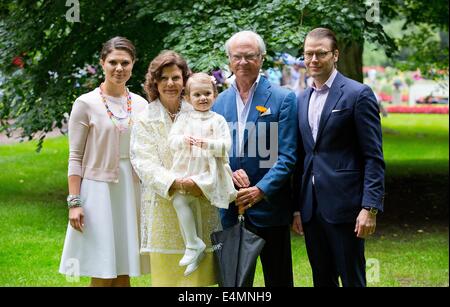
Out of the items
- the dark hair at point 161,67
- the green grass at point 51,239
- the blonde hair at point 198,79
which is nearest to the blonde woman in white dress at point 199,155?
the blonde hair at point 198,79

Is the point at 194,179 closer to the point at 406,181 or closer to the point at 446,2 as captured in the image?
the point at 446,2

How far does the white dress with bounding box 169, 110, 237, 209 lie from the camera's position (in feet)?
14.3

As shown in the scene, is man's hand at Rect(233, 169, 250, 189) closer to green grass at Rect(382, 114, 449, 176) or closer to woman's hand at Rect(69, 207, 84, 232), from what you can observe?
woman's hand at Rect(69, 207, 84, 232)

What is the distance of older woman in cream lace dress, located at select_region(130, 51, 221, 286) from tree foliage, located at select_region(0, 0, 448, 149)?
342 cm

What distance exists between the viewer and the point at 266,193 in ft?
15.2

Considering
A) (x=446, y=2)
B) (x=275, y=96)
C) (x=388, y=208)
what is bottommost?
(x=388, y=208)

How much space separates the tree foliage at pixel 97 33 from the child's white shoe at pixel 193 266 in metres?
3.68

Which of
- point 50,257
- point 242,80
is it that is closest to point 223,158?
point 242,80

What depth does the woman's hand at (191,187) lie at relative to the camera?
4.35m

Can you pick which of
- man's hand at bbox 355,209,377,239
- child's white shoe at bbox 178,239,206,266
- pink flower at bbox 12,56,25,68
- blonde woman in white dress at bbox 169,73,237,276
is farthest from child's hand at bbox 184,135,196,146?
pink flower at bbox 12,56,25,68

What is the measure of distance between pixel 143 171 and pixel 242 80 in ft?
2.68

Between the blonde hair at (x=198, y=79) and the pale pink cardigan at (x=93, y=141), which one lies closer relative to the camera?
the blonde hair at (x=198, y=79)

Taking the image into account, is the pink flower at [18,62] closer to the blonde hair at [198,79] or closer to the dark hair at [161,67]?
the dark hair at [161,67]

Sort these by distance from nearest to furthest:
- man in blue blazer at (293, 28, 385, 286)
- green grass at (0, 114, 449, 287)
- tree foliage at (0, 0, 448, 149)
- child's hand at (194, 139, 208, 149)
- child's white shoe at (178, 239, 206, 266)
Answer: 1. child's hand at (194, 139, 208, 149)
2. child's white shoe at (178, 239, 206, 266)
3. man in blue blazer at (293, 28, 385, 286)
4. green grass at (0, 114, 449, 287)
5. tree foliage at (0, 0, 448, 149)
